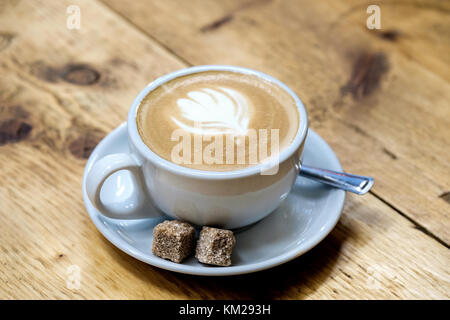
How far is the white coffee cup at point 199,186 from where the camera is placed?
2.71 ft

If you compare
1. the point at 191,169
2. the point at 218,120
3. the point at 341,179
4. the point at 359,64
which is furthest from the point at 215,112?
the point at 359,64

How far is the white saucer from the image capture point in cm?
83

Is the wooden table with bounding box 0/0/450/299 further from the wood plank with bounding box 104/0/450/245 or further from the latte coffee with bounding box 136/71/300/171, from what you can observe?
the latte coffee with bounding box 136/71/300/171

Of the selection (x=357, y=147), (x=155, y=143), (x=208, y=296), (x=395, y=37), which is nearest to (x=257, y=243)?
(x=208, y=296)

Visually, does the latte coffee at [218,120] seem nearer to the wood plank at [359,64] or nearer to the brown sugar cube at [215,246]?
the brown sugar cube at [215,246]

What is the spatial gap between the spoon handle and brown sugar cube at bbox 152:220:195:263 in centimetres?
30

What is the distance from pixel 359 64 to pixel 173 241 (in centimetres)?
87

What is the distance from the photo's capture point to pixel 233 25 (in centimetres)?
156

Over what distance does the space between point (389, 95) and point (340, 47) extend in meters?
0.24

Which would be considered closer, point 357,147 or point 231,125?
point 231,125

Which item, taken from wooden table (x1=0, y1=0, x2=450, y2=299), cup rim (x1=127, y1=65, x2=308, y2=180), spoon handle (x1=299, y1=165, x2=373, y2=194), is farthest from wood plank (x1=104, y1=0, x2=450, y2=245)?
cup rim (x1=127, y1=65, x2=308, y2=180)

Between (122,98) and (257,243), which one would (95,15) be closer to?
(122,98)

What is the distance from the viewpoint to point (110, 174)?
866 millimetres
